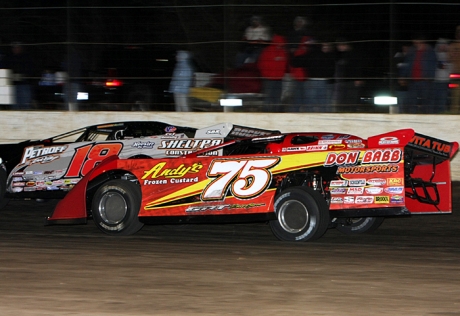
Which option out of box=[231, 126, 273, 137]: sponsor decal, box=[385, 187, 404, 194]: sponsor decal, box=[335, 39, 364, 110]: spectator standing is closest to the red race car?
box=[385, 187, 404, 194]: sponsor decal

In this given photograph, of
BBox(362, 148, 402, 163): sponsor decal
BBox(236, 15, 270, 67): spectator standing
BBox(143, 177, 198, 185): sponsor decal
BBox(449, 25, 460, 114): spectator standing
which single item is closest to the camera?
BBox(362, 148, 402, 163): sponsor decal

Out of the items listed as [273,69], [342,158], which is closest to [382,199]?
[342,158]

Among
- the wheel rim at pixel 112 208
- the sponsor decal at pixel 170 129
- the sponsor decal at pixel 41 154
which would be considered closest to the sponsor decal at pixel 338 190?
the wheel rim at pixel 112 208

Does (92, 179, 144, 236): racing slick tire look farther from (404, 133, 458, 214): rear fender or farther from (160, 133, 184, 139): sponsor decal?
(404, 133, 458, 214): rear fender

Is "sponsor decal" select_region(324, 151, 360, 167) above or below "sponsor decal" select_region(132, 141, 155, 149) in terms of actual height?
below

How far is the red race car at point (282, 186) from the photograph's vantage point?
841 cm

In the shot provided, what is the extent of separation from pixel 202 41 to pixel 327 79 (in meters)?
2.61

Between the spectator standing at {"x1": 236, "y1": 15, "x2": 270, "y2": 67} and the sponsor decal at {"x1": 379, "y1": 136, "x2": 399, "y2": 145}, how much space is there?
6934mm

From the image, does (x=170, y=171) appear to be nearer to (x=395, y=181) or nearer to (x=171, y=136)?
(x=395, y=181)

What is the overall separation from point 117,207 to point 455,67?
24.2 ft

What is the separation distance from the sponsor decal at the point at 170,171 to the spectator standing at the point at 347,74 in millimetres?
6350

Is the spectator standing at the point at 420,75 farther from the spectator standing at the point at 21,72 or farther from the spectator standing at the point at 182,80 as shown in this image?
the spectator standing at the point at 21,72

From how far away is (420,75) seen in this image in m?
14.3

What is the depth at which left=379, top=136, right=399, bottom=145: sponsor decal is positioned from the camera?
8.38 m
